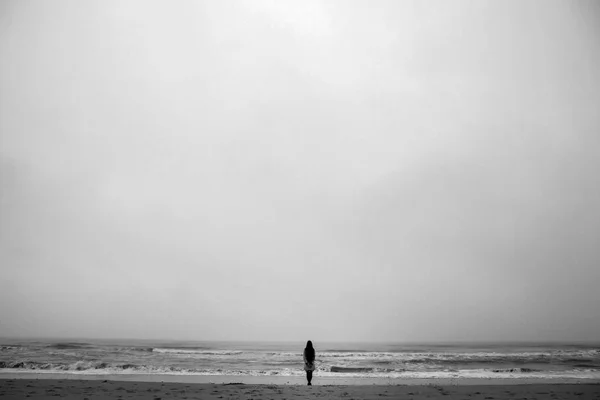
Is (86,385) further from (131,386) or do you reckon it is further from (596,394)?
(596,394)

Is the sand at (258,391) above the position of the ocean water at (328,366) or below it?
above

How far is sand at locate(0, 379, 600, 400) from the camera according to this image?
1321 centimetres

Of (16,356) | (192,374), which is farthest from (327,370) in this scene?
(16,356)

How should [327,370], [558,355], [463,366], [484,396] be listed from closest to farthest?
[484,396]
[327,370]
[463,366]
[558,355]

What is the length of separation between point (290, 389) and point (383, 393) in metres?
3.32

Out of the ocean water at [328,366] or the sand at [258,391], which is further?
the ocean water at [328,366]

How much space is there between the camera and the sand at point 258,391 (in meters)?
13.2

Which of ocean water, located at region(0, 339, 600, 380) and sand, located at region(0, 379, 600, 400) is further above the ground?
sand, located at region(0, 379, 600, 400)

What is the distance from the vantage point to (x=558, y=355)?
→ 119 feet

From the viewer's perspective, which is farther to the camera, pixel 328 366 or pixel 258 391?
pixel 328 366

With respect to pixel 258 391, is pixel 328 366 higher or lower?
lower

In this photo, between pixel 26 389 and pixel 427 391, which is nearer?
pixel 26 389

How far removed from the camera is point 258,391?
559 inches

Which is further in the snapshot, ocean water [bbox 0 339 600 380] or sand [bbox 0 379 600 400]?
ocean water [bbox 0 339 600 380]
